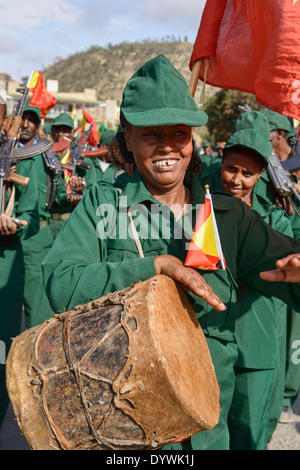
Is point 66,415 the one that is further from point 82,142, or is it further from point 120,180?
point 82,142

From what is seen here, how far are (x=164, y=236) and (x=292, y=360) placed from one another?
309 centimetres

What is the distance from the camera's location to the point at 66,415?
191 centimetres

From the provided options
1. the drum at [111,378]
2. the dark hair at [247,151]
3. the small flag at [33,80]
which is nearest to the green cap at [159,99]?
the drum at [111,378]

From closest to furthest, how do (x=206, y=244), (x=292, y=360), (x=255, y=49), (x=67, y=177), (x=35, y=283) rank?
(x=206, y=244), (x=255, y=49), (x=292, y=360), (x=35, y=283), (x=67, y=177)

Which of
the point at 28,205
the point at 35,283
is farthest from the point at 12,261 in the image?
the point at 35,283

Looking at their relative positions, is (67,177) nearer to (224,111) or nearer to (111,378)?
(111,378)

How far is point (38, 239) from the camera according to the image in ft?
19.5

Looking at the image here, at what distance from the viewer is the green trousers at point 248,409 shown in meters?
3.13

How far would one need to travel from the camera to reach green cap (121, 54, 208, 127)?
7.05 feet

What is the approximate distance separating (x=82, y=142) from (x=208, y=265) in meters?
8.75

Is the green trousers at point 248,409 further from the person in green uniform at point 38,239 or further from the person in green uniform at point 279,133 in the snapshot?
the person in green uniform at point 279,133

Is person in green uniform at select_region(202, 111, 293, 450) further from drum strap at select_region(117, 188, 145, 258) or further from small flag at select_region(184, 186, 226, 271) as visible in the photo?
drum strap at select_region(117, 188, 145, 258)

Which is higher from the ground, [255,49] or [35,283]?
[255,49]

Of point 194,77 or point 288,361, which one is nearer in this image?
point 194,77
